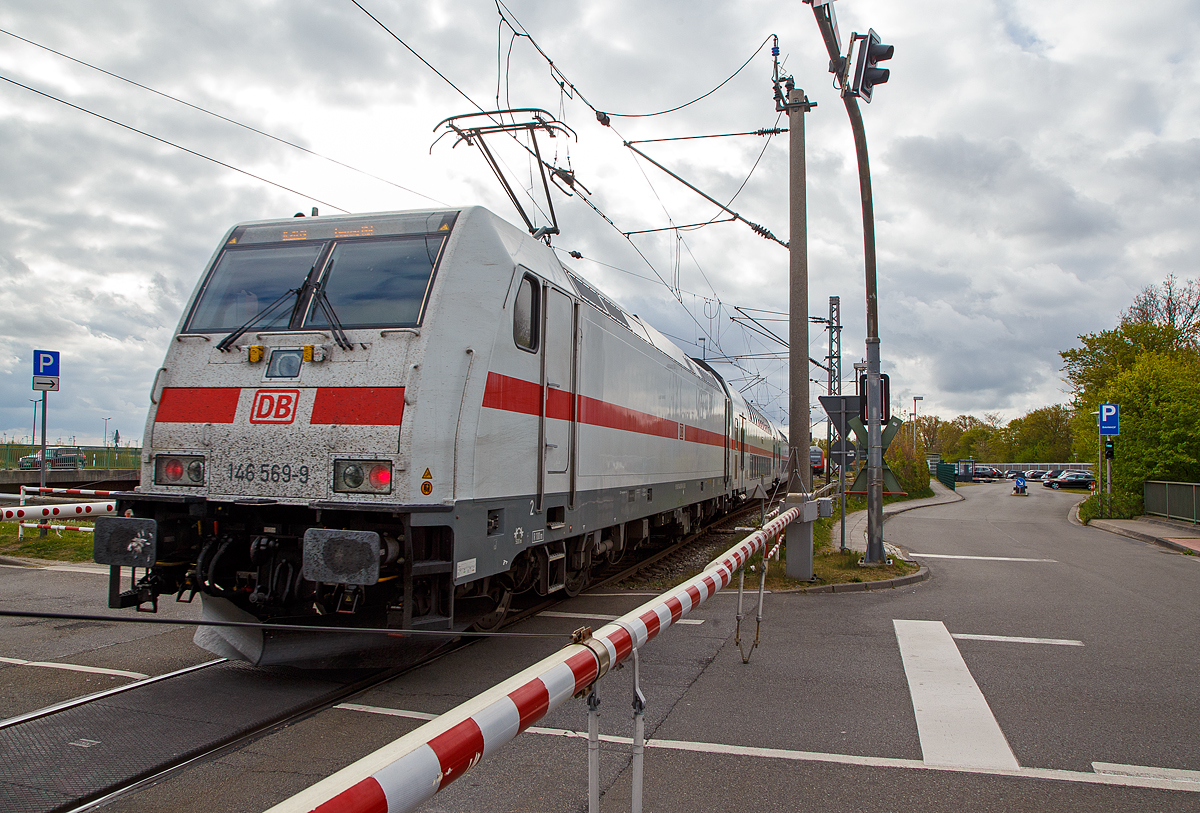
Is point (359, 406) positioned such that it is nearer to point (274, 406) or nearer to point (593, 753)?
point (274, 406)

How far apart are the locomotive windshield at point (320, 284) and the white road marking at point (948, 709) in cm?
430

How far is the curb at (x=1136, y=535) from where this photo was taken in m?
15.5

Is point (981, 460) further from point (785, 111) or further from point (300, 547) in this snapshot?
point (300, 547)

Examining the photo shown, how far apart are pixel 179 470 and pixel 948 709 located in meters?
5.64

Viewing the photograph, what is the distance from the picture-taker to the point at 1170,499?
20.8 meters

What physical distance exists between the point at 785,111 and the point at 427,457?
27.5ft

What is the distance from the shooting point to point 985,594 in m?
9.48

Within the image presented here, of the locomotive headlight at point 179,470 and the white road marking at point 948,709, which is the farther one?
the locomotive headlight at point 179,470

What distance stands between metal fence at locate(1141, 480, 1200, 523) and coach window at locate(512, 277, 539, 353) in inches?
804

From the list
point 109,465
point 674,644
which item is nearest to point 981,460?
point 109,465

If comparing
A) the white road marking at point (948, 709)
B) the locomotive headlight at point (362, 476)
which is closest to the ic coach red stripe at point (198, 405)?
the locomotive headlight at point (362, 476)

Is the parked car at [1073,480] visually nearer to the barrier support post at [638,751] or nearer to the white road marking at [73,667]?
the barrier support post at [638,751]

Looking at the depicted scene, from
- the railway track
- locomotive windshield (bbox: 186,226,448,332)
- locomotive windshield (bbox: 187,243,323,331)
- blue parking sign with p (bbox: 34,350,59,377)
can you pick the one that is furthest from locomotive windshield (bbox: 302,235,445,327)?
blue parking sign with p (bbox: 34,350,59,377)

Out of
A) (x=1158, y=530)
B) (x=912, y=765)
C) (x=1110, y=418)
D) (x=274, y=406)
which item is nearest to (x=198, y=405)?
(x=274, y=406)
